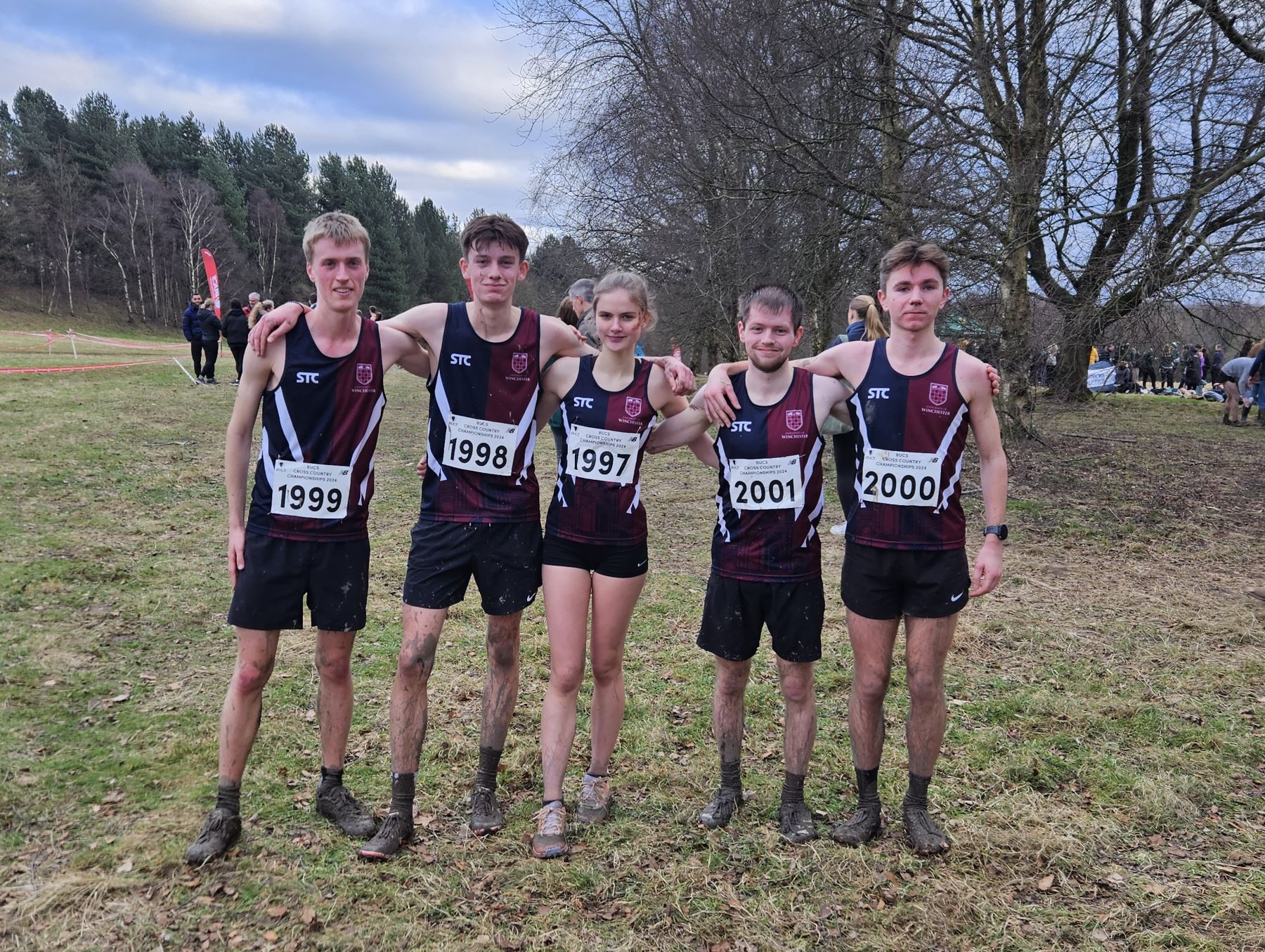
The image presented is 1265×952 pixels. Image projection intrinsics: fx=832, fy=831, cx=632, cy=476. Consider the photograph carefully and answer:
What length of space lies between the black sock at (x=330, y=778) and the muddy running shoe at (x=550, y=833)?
829mm

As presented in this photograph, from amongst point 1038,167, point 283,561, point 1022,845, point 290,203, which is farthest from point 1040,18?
point 290,203

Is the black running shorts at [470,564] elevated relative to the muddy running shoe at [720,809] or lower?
elevated

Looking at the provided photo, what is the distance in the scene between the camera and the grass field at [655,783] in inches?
111

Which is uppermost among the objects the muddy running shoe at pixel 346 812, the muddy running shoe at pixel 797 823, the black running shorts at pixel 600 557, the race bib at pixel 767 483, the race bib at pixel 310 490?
the race bib at pixel 767 483

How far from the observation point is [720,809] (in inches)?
135

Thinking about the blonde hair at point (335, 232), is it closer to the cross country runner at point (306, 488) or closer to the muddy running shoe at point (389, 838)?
the cross country runner at point (306, 488)

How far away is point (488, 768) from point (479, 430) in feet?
4.54

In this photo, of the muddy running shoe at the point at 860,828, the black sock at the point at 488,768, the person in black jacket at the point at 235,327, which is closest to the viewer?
the muddy running shoe at the point at 860,828

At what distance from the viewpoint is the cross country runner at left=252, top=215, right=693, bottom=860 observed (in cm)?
312

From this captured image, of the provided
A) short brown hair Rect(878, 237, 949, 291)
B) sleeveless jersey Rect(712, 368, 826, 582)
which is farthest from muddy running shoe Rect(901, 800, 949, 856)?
short brown hair Rect(878, 237, 949, 291)

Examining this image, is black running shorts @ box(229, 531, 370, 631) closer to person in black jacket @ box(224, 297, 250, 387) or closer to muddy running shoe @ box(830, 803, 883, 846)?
muddy running shoe @ box(830, 803, 883, 846)

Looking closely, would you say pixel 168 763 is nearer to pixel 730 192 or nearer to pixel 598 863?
pixel 598 863

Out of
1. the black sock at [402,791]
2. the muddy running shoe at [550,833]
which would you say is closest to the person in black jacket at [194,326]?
the black sock at [402,791]

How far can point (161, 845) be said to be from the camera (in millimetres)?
3129
